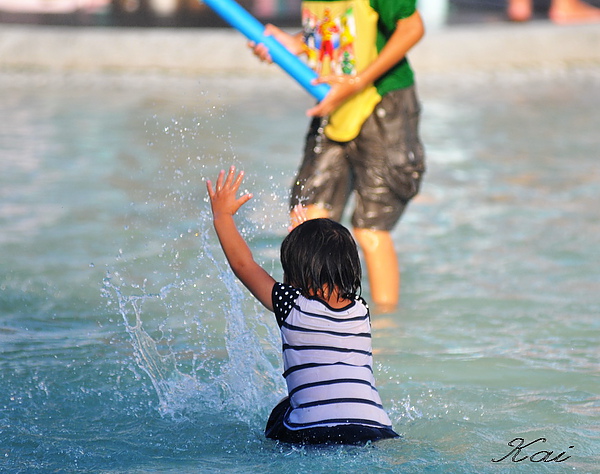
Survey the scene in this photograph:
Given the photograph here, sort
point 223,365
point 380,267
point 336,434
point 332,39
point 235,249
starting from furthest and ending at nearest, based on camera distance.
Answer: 1. point 380,267
2. point 332,39
3. point 223,365
4. point 235,249
5. point 336,434

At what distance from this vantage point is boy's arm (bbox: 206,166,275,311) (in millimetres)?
2924

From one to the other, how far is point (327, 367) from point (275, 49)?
1.91 metres

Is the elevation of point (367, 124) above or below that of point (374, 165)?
above

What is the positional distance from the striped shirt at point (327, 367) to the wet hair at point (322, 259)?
48 mm

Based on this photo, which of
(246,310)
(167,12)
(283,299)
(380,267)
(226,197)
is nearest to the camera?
(283,299)

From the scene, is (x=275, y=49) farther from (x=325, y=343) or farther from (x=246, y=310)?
(x=325, y=343)

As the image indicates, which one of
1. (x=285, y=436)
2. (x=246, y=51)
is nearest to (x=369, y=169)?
(x=285, y=436)

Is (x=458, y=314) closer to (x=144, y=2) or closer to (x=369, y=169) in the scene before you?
(x=369, y=169)

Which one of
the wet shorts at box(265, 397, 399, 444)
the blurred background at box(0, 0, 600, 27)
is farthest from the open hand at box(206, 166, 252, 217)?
the blurred background at box(0, 0, 600, 27)

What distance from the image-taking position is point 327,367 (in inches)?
109

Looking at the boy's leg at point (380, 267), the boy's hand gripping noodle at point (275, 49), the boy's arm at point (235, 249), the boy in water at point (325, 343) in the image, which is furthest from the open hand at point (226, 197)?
the boy's leg at point (380, 267)

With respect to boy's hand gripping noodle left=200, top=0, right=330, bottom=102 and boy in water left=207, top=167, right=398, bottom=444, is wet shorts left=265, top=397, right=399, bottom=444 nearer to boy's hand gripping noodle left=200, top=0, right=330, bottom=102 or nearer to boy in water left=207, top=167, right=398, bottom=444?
boy in water left=207, top=167, right=398, bottom=444

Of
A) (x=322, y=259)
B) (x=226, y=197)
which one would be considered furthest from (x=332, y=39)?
(x=322, y=259)

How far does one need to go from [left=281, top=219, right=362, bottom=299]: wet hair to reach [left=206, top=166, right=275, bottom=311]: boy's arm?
0.13 metres
